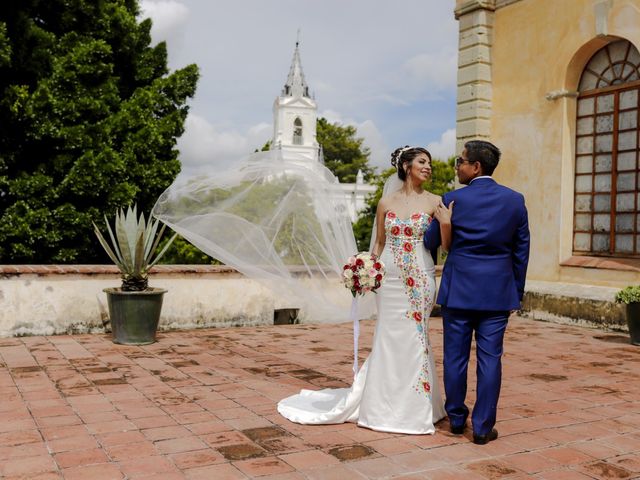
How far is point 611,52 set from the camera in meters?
10.1

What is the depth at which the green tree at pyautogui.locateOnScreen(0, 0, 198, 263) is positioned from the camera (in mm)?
13922

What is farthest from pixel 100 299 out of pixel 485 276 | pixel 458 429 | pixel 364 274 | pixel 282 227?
pixel 485 276

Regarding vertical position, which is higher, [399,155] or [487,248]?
[399,155]

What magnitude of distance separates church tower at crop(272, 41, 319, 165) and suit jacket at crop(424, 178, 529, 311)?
2264 inches

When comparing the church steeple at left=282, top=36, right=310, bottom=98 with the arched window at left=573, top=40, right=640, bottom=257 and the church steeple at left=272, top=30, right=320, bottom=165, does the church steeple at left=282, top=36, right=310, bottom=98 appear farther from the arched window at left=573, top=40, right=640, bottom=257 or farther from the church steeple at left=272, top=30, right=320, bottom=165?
the arched window at left=573, top=40, right=640, bottom=257

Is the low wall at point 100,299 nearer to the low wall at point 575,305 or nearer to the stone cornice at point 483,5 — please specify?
the low wall at point 575,305

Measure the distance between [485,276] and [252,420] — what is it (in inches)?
76.2

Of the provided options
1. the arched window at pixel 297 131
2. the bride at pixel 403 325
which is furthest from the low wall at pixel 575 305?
the arched window at pixel 297 131

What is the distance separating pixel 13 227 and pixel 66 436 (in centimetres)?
1070

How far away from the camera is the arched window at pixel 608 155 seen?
9680 mm

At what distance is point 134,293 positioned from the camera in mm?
7750

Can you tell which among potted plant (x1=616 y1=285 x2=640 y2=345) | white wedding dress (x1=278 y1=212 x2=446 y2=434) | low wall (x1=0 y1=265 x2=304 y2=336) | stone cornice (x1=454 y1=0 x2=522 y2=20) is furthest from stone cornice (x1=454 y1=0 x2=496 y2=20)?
white wedding dress (x1=278 y1=212 x2=446 y2=434)

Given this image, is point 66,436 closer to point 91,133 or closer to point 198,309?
point 198,309

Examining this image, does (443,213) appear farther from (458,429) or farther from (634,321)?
(634,321)
